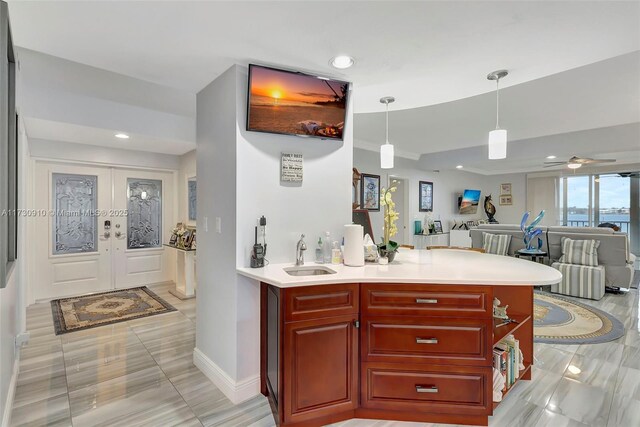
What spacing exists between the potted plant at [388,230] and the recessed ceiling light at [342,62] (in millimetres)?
955

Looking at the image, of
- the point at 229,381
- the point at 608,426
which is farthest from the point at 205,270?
the point at 608,426

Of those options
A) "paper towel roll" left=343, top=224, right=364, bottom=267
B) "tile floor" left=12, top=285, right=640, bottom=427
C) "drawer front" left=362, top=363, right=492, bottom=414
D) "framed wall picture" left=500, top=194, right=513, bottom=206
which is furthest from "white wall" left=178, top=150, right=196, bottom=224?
"framed wall picture" left=500, top=194, right=513, bottom=206

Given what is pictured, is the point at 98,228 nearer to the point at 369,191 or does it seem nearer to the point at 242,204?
the point at 242,204

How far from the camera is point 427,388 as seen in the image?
1884mm

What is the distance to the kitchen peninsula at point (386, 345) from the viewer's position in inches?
71.2

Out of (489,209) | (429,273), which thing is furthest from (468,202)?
(429,273)

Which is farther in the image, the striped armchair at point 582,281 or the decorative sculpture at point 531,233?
the decorative sculpture at point 531,233

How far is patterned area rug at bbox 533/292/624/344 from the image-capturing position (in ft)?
10.2

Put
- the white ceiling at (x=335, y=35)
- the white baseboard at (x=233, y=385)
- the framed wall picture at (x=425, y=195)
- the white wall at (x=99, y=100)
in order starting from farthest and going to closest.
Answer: the framed wall picture at (x=425, y=195), the white wall at (x=99, y=100), the white baseboard at (x=233, y=385), the white ceiling at (x=335, y=35)

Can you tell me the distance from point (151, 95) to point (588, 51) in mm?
3672

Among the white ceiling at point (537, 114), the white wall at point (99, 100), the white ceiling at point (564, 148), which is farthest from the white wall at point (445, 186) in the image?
the white wall at point (99, 100)

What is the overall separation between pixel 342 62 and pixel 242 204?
1.18 m

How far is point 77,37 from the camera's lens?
1823 mm

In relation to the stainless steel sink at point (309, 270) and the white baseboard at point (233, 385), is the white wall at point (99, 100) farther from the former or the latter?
the white baseboard at point (233, 385)
